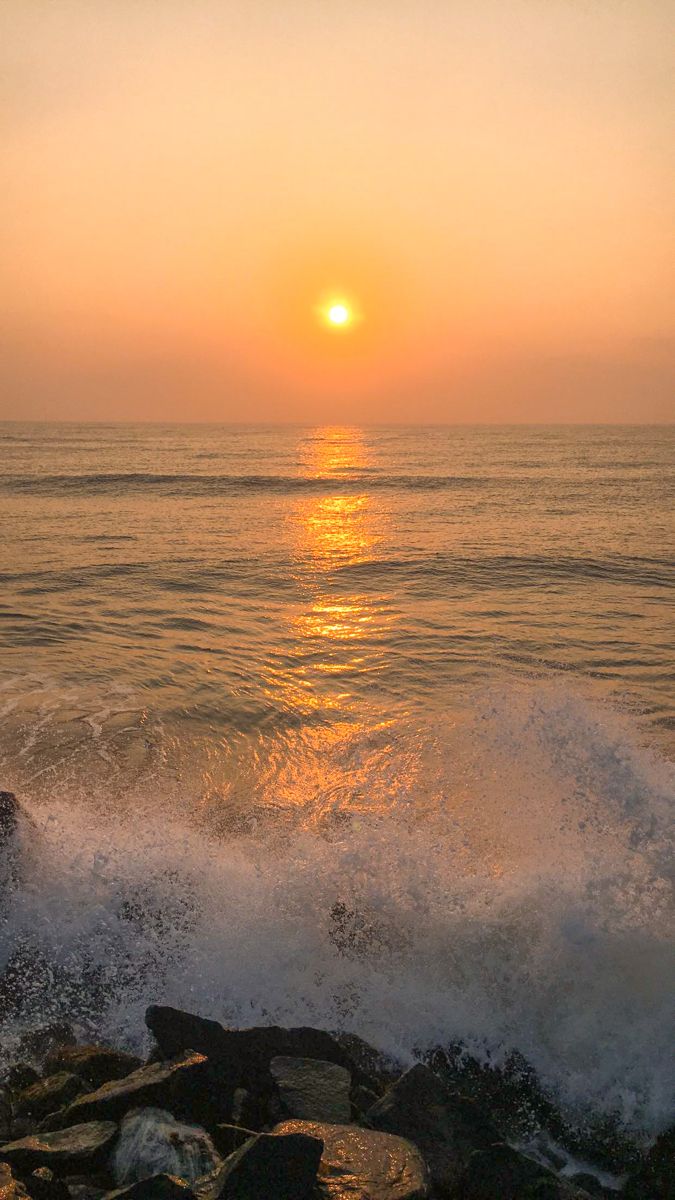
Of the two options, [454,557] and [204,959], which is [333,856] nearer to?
[204,959]

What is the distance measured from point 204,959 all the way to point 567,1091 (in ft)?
9.13

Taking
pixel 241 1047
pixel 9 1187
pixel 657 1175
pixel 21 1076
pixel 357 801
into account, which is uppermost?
pixel 9 1187

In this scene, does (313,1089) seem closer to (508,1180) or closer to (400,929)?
(508,1180)

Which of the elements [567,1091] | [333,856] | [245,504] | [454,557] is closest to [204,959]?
[333,856]

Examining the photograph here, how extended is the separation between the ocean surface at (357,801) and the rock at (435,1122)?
0.77 m

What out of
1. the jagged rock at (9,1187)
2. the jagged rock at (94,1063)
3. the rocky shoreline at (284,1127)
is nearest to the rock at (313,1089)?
the rocky shoreline at (284,1127)

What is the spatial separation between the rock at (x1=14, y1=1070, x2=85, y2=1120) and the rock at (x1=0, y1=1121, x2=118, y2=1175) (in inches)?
16.0

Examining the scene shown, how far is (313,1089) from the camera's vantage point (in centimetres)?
460

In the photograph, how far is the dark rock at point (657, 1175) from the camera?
4.40 metres

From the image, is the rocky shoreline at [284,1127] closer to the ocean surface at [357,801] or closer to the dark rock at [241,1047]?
the dark rock at [241,1047]

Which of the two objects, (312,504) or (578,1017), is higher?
(312,504)

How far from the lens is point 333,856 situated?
23.9 ft

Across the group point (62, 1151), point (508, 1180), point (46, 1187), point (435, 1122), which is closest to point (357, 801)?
point (435, 1122)

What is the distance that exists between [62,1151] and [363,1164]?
1.58 meters
